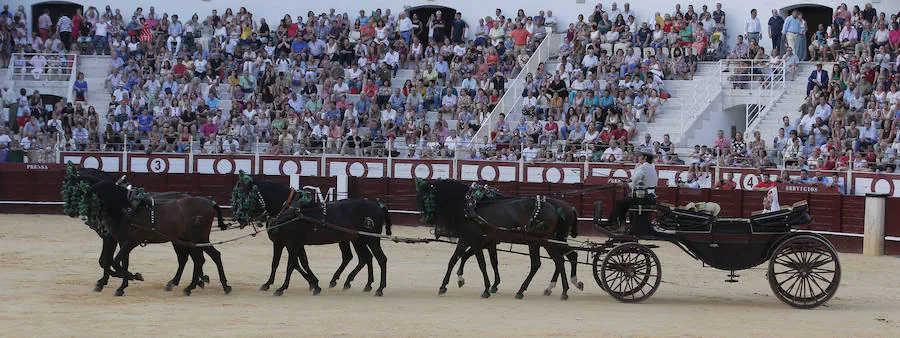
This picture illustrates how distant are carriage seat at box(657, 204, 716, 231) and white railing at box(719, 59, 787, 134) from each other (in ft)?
42.2

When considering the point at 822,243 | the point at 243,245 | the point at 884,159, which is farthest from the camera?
the point at 884,159

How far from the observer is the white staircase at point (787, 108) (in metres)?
26.5

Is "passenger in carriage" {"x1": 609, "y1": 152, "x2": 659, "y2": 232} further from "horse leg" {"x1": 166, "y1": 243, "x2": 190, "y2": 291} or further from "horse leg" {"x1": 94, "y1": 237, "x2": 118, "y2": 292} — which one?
"horse leg" {"x1": 94, "y1": 237, "x2": 118, "y2": 292}

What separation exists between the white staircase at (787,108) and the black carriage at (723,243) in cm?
1191

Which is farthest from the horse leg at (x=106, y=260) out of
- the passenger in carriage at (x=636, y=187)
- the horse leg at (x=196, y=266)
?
the passenger in carriage at (x=636, y=187)

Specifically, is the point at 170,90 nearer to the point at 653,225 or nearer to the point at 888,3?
the point at 888,3

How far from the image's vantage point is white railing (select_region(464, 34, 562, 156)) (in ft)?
93.7

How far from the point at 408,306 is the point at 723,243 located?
12.2ft

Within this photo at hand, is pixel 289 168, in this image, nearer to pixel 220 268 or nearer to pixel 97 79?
pixel 97 79

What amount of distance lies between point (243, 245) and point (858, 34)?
1457cm

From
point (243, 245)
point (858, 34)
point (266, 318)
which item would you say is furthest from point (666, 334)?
point (858, 34)

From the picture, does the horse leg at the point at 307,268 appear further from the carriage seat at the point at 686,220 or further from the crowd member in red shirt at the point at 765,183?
the crowd member in red shirt at the point at 765,183

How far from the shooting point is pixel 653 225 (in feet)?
47.8

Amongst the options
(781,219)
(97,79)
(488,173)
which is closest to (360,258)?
(781,219)
